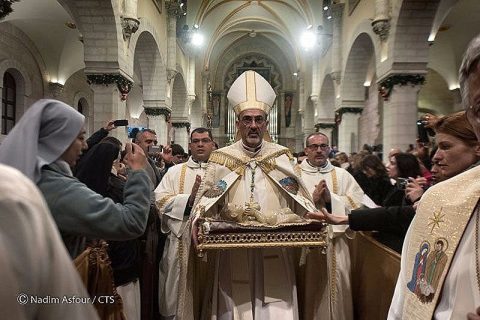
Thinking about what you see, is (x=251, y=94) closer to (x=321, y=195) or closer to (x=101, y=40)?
(x=321, y=195)

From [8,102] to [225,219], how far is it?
11775 millimetres

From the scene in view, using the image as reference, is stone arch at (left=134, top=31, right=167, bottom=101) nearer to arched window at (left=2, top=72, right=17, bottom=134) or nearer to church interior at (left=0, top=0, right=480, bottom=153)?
church interior at (left=0, top=0, right=480, bottom=153)

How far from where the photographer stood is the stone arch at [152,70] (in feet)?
42.0

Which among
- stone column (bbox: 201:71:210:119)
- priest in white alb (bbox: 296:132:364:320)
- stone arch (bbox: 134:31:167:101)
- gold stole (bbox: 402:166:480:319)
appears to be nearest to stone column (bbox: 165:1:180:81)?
stone arch (bbox: 134:31:167:101)

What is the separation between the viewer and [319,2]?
18500 millimetres

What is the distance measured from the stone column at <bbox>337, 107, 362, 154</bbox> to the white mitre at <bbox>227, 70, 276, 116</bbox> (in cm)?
1119

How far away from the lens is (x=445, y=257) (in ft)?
4.30

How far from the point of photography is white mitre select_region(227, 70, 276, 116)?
299cm

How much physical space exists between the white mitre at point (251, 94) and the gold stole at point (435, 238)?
1.66 metres

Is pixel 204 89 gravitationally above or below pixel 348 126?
above

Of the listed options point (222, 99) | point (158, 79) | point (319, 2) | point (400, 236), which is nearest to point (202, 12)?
point (319, 2)

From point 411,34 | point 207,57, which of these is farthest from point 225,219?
point 207,57

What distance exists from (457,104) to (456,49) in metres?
2.06

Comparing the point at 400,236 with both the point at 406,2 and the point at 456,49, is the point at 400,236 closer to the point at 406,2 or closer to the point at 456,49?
the point at 406,2
